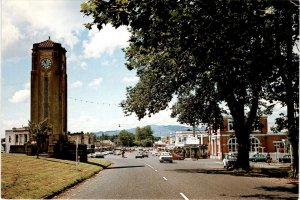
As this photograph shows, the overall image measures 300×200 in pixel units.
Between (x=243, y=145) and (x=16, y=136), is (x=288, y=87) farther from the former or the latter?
(x=16, y=136)

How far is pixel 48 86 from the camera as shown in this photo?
6094 centimetres

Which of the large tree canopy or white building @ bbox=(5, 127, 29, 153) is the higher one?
the large tree canopy

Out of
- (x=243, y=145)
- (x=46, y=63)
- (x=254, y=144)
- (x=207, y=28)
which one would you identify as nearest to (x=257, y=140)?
(x=254, y=144)

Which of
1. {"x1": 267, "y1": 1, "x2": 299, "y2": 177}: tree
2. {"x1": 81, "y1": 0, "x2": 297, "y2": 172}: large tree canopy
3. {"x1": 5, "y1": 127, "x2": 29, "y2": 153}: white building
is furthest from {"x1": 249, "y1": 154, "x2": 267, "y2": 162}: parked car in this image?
{"x1": 5, "y1": 127, "x2": 29, "y2": 153}: white building

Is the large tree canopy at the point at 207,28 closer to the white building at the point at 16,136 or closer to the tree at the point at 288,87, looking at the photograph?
the tree at the point at 288,87

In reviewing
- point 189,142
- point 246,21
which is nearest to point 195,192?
point 246,21

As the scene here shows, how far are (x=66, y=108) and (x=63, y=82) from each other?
501 centimetres

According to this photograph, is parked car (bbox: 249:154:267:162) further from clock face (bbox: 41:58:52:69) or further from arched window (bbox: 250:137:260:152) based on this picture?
clock face (bbox: 41:58:52:69)

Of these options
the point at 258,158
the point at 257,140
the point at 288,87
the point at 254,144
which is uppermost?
the point at 288,87

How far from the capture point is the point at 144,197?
15859 millimetres

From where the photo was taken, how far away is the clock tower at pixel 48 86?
60625mm

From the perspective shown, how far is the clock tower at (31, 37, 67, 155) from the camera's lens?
6062 cm

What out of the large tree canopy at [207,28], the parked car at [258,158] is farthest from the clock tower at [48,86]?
the large tree canopy at [207,28]

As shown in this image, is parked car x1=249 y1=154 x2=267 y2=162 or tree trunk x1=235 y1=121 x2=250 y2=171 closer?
tree trunk x1=235 y1=121 x2=250 y2=171
